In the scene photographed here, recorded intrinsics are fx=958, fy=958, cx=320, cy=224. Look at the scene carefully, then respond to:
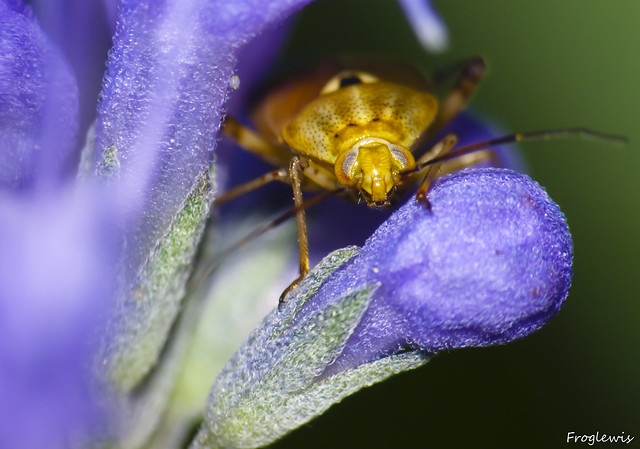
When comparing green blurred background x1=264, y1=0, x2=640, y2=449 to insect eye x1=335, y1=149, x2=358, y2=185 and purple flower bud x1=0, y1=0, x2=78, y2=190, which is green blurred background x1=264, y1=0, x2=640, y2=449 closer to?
insect eye x1=335, y1=149, x2=358, y2=185

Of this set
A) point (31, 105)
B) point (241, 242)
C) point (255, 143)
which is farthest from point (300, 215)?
point (31, 105)

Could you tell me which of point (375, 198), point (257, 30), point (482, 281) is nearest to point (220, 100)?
point (257, 30)

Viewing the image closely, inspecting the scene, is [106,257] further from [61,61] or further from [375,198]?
[375,198]

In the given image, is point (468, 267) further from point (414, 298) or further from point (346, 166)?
point (346, 166)
